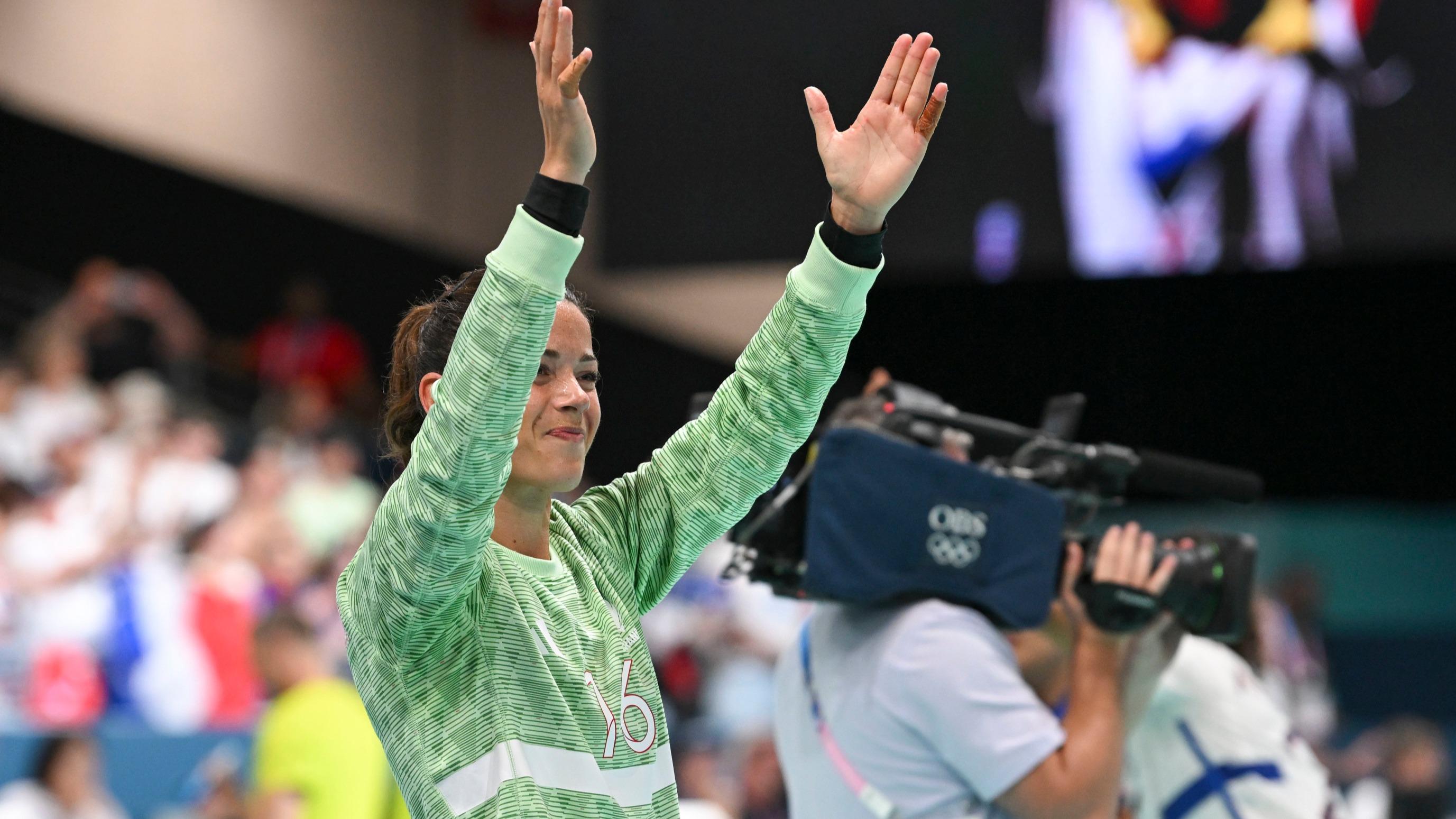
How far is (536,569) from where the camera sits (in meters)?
1.60

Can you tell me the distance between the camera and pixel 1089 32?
6.71 m

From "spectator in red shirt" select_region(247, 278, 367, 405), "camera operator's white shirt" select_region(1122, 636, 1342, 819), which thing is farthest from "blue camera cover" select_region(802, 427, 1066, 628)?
"spectator in red shirt" select_region(247, 278, 367, 405)

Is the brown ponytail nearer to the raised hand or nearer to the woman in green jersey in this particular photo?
the woman in green jersey

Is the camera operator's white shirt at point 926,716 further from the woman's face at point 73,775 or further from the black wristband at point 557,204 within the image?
the woman's face at point 73,775

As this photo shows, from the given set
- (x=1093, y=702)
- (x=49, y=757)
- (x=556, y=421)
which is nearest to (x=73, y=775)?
(x=49, y=757)

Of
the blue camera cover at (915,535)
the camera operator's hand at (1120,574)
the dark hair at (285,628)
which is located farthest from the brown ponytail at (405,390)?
the dark hair at (285,628)

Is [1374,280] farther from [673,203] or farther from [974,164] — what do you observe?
[673,203]

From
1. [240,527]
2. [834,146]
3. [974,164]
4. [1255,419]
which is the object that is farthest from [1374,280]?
[834,146]

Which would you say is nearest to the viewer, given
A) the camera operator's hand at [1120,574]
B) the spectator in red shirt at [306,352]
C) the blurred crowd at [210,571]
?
the camera operator's hand at [1120,574]

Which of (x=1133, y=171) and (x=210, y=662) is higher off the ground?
(x=1133, y=171)

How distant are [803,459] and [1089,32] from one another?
185 inches

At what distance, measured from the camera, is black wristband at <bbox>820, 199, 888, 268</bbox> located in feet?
5.50

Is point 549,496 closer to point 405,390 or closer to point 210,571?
point 405,390

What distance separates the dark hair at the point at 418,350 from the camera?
158 cm
